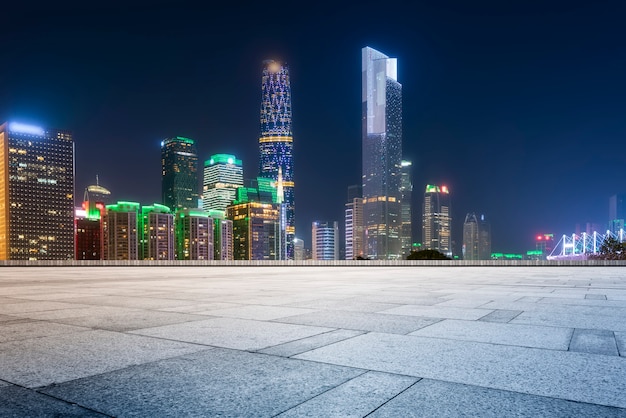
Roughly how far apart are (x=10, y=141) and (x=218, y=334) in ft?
727

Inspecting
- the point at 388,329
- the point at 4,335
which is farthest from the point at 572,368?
the point at 4,335

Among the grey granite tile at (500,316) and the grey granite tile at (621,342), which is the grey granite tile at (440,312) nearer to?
the grey granite tile at (500,316)

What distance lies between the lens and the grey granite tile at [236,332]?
19.2ft

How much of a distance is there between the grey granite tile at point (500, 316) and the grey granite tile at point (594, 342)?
1.25 m

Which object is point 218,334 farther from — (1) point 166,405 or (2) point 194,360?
(1) point 166,405

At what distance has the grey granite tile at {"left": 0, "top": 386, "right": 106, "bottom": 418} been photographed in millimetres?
3326

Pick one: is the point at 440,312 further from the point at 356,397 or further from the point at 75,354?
the point at 75,354

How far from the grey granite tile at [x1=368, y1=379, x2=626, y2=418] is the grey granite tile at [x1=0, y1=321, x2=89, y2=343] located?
5.01 metres

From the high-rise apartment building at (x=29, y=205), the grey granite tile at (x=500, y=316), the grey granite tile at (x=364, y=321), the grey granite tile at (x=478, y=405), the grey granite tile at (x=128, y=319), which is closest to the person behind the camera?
the grey granite tile at (x=478, y=405)

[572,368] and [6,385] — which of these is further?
[572,368]

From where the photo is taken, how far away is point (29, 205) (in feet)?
613

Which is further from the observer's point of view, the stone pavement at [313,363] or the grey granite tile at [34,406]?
the stone pavement at [313,363]

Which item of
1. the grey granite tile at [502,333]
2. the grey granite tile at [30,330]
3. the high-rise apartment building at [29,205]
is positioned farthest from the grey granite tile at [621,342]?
the high-rise apartment building at [29,205]

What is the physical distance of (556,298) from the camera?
1179cm
